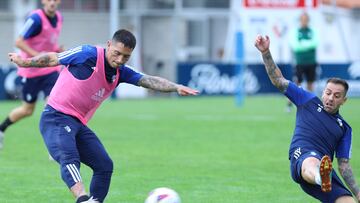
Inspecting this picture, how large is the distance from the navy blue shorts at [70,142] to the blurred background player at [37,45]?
4.75 m

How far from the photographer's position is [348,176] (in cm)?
841

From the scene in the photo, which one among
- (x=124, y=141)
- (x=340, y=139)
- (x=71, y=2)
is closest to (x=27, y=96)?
(x=124, y=141)

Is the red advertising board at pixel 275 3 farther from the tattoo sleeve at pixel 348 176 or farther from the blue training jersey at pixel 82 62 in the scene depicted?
the blue training jersey at pixel 82 62

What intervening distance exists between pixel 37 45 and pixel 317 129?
20.3 feet

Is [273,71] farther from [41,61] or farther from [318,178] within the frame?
[41,61]

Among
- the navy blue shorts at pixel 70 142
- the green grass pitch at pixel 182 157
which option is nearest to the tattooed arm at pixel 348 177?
the green grass pitch at pixel 182 157

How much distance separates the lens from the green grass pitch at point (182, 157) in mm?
10180

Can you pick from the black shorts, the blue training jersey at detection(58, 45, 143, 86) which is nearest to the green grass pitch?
the black shorts

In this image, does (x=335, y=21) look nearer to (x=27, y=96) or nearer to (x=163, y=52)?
(x=163, y=52)

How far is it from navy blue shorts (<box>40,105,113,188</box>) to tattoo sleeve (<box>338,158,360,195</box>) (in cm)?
→ 216

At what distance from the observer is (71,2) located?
113 feet

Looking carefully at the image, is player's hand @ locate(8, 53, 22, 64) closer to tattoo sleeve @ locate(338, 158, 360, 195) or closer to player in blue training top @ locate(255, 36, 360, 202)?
player in blue training top @ locate(255, 36, 360, 202)

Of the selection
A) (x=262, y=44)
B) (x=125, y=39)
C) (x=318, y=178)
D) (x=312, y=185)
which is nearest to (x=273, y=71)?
(x=262, y=44)

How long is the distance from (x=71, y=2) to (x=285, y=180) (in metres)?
24.2
